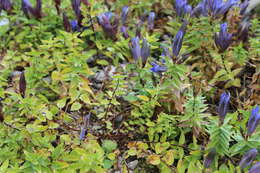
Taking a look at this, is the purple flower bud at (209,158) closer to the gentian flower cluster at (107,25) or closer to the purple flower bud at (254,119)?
the purple flower bud at (254,119)

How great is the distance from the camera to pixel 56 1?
2.75 metres

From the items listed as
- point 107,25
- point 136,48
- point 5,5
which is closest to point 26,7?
point 5,5

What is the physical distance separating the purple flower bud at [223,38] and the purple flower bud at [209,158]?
0.77m

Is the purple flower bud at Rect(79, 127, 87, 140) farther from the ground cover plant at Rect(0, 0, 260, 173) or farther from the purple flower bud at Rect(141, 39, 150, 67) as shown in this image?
the purple flower bud at Rect(141, 39, 150, 67)

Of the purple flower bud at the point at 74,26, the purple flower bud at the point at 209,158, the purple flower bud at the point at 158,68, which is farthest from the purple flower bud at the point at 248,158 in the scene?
the purple flower bud at the point at 74,26

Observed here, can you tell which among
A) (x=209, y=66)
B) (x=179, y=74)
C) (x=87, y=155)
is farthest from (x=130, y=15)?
(x=87, y=155)

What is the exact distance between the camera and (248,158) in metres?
1.69

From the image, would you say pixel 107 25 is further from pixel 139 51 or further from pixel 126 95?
pixel 126 95

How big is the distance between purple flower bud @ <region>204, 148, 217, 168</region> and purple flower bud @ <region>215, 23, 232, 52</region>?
77 cm

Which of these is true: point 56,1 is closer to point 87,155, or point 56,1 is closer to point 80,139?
point 80,139

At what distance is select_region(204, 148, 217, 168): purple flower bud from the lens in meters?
1.78

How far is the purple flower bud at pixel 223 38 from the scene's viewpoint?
2.20 meters

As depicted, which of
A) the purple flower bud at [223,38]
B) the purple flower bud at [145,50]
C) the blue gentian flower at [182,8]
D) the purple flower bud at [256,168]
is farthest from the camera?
the blue gentian flower at [182,8]

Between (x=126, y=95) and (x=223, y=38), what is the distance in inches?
27.5
